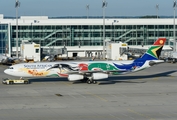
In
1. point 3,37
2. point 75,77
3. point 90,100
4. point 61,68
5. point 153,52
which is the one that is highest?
point 3,37

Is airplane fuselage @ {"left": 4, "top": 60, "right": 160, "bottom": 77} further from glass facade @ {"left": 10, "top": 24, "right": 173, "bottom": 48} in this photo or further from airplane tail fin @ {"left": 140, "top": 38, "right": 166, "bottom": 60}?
glass facade @ {"left": 10, "top": 24, "right": 173, "bottom": 48}

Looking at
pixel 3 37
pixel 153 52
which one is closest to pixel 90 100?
pixel 153 52

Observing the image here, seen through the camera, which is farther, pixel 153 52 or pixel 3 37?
pixel 3 37

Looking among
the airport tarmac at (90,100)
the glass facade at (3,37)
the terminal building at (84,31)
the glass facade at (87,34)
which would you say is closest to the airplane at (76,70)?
the airport tarmac at (90,100)

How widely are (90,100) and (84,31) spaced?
3839 inches

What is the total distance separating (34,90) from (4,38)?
8210cm

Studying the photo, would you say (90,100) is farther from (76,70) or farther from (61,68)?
(61,68)

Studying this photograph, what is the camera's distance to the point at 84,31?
141750 millimetres

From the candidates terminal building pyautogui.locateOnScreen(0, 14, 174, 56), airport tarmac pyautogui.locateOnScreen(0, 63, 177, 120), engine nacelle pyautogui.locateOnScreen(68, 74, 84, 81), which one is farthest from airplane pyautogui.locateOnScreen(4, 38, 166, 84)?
terminal building pyautogui.locateOnScreen(0, 14, 174, 56)

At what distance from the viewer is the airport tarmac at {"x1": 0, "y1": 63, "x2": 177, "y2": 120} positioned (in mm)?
36562

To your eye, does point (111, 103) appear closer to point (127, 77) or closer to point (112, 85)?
point (112, 85)

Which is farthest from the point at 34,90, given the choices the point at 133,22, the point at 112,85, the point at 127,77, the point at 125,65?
the point at 133,22

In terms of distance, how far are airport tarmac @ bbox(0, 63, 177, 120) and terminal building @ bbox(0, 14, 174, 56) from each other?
249ft

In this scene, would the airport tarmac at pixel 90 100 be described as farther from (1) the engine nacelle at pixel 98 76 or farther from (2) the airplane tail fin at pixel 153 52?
(2) the airplane tail fin at pixel 153 52
